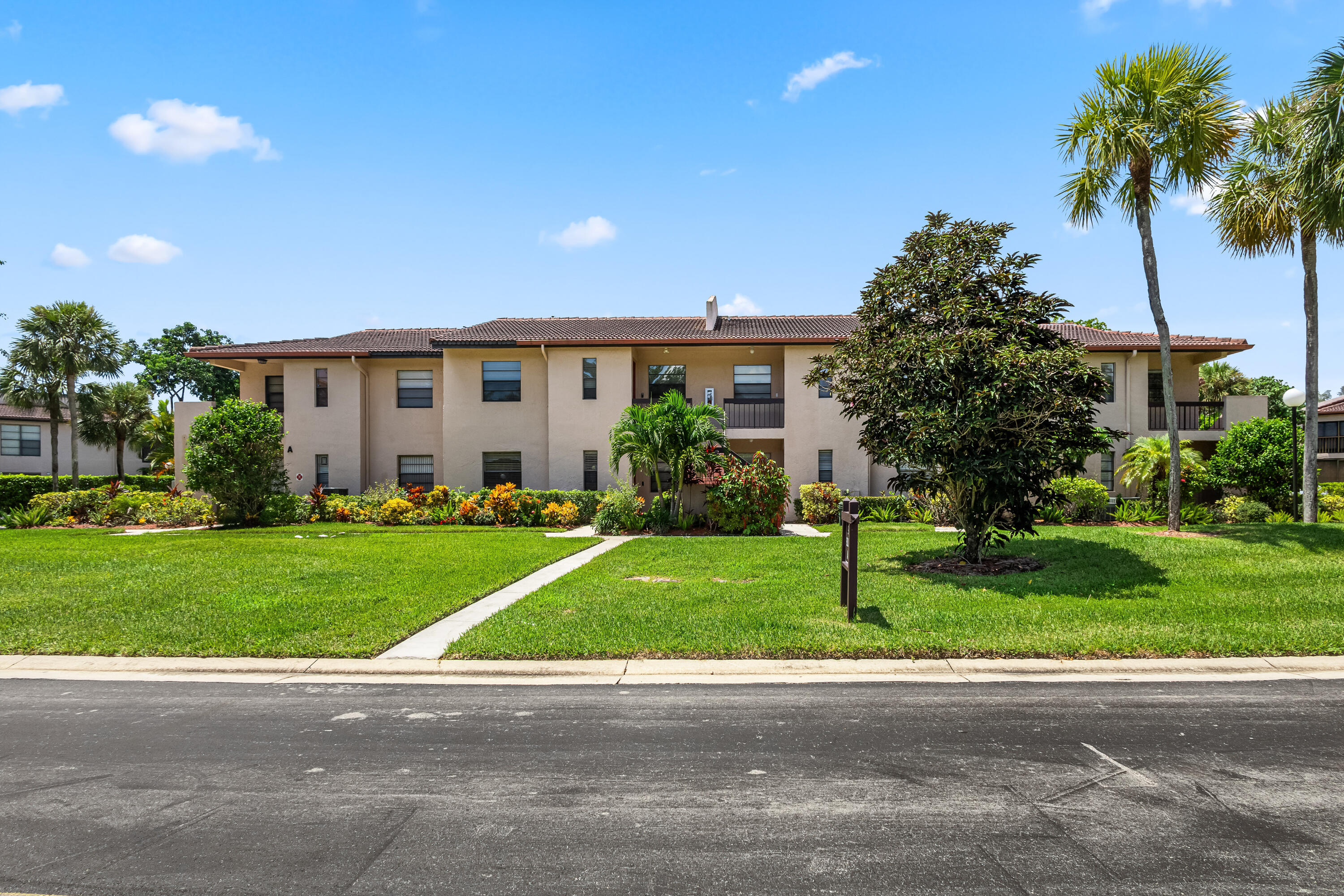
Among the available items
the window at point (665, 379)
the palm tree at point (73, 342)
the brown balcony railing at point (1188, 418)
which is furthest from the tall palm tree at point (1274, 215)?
the palm tree at point (73, 342)

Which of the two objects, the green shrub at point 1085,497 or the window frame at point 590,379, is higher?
the window frame at point 590,379

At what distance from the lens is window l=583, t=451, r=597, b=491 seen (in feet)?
77.7

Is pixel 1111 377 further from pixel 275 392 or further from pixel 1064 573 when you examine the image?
pixel 275 392

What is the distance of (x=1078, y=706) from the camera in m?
5.82

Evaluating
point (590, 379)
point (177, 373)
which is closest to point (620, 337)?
point (590, 379)

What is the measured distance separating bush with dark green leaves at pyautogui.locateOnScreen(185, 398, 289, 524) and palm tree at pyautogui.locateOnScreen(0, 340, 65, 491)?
1619cm

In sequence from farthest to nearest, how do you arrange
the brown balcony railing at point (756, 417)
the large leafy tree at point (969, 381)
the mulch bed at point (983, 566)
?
the brown balcony railing at point (756, 417) < the mulch bed at point (983, 566) < the large leafy tree at point (969, 381)

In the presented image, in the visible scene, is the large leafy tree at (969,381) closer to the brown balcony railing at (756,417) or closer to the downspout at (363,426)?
the brown balcony railing at (756,417)

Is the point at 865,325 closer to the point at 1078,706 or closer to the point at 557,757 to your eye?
the point at 1078,706

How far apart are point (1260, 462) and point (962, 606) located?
728 inches

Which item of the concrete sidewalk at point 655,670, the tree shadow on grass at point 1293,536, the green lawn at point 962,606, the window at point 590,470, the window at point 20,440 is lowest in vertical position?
the concrete sidewalk at point 655,670

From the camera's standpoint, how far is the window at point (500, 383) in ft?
80.4

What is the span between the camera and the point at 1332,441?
37.5m

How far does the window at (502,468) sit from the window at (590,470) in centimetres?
247
